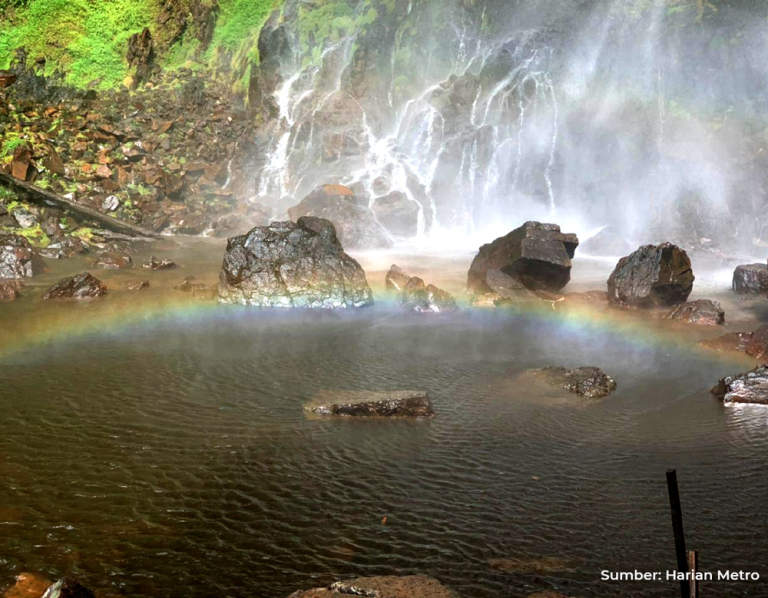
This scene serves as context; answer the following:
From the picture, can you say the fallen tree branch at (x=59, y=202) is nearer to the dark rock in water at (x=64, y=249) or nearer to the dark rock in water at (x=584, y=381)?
the dark rock in water at (x=64, y=249)

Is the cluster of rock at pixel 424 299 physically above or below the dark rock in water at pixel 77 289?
below

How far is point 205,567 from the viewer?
20.8 ft

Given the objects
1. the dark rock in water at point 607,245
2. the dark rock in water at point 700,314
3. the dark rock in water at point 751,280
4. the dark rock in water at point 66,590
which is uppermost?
the dark rock in water at point 607,245

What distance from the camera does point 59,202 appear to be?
26.6 metres

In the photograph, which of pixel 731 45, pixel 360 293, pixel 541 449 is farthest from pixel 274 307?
pixel 731 45

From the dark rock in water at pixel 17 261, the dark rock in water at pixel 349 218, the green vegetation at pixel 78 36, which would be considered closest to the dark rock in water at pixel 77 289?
the dark rock in water at pixel 17 261

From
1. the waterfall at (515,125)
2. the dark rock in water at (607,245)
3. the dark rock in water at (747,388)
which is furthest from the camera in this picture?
the waterfall at (515,125)

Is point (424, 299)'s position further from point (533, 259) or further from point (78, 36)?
point (78, 36)

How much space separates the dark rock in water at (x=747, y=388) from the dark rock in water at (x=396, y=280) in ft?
33.3

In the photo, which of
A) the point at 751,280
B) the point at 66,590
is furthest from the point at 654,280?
the point at 66,590

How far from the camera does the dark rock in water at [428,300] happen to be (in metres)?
18.4

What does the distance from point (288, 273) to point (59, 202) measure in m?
13.2

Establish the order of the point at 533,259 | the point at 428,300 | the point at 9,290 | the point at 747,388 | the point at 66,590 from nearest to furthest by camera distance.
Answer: the point at 66,590
the point at 747,388
the point at 9,290
the point at 428,300
the point at 533,259

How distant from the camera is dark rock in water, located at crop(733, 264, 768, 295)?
20.0 metres
